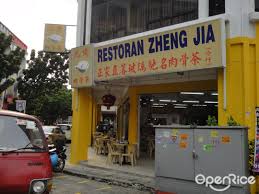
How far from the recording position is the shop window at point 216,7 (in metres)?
10.4

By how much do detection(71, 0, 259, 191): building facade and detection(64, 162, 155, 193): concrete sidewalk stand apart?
4.23 ft

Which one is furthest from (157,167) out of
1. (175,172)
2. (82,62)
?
(82,62)

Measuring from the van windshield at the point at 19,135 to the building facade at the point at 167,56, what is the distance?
214 inches

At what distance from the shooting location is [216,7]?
1055cm

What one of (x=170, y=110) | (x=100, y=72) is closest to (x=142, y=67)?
(x=100, y=72)

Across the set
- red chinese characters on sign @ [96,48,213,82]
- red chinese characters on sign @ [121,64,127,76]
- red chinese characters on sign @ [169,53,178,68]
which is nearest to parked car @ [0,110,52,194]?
red chinese characters on sign @ [96,48,213,82]

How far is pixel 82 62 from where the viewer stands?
14086mm

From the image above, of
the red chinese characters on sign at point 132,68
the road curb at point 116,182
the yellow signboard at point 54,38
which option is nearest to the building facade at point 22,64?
the yellow signboard at point 54,38

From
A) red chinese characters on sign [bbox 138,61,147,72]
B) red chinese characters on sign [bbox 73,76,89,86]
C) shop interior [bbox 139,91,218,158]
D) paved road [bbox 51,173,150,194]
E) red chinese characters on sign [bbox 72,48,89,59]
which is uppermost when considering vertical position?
red chinese characters on sign [bbox 72,48,89,59]

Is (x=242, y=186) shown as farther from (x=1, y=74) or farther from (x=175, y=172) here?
(x=1, y=74)

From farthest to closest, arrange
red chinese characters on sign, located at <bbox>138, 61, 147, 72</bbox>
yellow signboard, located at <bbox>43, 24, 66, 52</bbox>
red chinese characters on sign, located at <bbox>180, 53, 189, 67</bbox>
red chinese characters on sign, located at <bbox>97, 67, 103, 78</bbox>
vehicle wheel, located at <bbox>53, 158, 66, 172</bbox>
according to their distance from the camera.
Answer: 1. yellow signboard, located at <bbox>43, 24, 66, 52</bbox>
2. red chinese characters on sign, located at <bbox>97, 67, 103, 78</bbox>
3. vehicle wheel, located at <bbox>53, 158, 66, 172</bbox>
4. red chinese characters on sign, located at <bbox>138, 61, 147, 72</bbox>
5. red chinese characters on sign, located at <bbox>180, 53, 189, 67</bbox>

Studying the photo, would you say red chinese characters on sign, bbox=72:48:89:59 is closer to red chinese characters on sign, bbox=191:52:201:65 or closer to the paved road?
the paved road

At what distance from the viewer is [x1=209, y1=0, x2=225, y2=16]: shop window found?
10.4m

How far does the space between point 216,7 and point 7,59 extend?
19964mm
